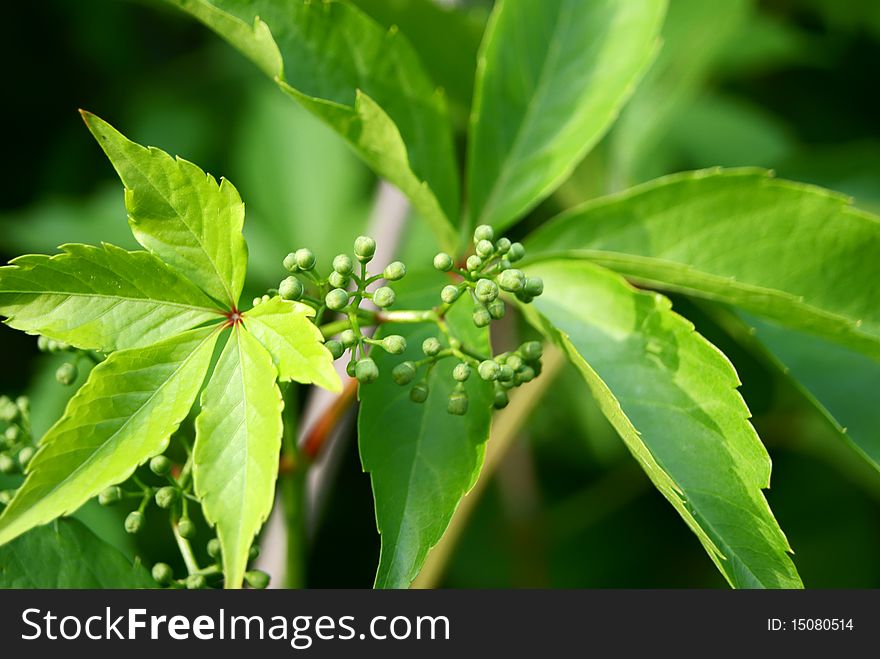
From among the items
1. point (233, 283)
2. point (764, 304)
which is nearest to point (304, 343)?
point (233, 283)

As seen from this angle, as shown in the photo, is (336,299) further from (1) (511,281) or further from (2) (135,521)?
(2) (135,521)

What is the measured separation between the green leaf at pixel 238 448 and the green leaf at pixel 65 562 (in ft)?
1.64

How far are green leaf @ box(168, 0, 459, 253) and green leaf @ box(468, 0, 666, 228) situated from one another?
90 mm

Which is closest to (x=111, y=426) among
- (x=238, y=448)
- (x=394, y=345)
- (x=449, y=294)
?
(x=238, y=448)

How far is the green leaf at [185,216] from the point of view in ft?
3.73

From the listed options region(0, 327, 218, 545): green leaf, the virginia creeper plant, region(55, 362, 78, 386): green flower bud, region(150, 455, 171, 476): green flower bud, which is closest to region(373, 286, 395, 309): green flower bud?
the virginia creeper plant

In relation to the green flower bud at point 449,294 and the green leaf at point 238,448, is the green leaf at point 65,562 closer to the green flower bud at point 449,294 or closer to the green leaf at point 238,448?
the green leaf at point 238,448

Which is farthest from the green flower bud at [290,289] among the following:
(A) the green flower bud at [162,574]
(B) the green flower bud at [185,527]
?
(A) the green flower bud at [162,574]

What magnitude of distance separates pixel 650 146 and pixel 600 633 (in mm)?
1598

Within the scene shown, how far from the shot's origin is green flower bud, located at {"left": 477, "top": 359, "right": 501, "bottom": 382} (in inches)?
47.8

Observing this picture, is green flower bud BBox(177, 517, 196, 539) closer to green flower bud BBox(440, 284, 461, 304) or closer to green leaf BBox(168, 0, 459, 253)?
green flower bud BBox(440, 284, 461, 304)

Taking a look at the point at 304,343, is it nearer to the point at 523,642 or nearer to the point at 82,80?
the point at 523,642

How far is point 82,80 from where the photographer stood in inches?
127

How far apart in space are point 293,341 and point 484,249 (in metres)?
0.34
